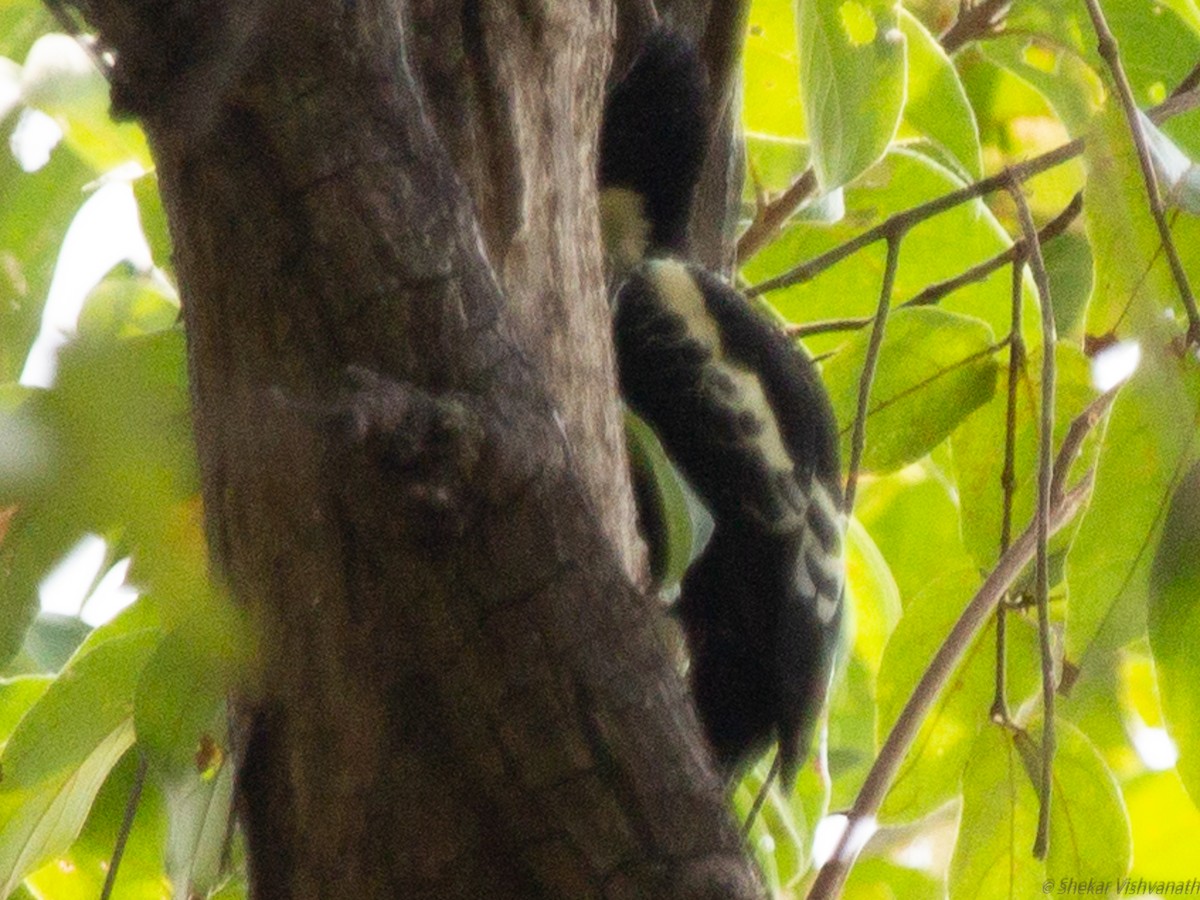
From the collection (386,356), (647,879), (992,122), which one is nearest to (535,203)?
(386,356)

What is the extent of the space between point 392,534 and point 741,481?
0.71 meters

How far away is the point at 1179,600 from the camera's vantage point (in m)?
0.61

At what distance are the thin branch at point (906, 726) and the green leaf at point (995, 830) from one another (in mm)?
150

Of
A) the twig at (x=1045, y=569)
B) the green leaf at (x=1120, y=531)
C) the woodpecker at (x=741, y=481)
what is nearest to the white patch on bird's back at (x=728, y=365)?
the woodpecker at (x=741, y=481)

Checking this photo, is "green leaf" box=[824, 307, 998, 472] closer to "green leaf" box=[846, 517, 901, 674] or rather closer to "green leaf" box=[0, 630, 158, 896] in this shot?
"green leaf" box=[846, 517, 901, 674]

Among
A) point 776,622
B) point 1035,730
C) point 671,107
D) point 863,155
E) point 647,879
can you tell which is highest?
point 671,107

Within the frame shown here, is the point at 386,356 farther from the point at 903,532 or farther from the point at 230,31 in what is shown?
the point at 903,532

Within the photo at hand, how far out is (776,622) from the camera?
4.01 ft

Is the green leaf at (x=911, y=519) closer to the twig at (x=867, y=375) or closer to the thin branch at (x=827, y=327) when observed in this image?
the thin branch at (x=827, y=327)

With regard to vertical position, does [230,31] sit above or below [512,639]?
above

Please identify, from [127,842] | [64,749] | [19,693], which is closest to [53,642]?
[19,693]

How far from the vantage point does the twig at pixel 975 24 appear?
4.34 ft

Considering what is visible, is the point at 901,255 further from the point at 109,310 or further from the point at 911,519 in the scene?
the point at 109,310

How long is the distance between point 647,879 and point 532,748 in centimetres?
6
